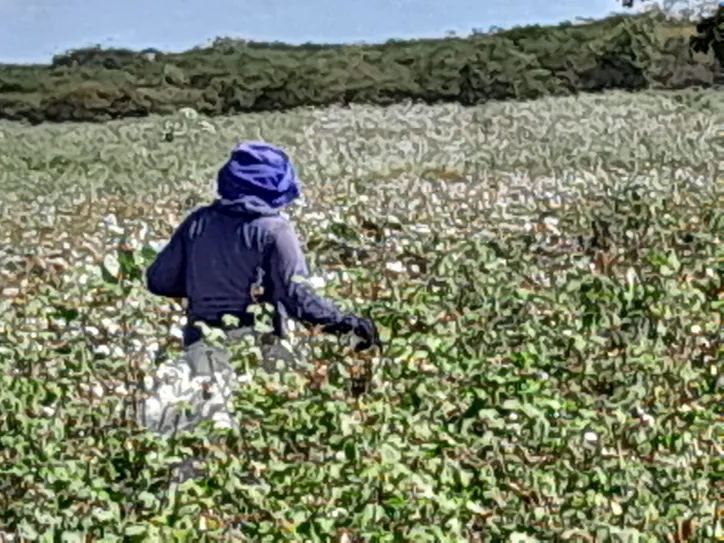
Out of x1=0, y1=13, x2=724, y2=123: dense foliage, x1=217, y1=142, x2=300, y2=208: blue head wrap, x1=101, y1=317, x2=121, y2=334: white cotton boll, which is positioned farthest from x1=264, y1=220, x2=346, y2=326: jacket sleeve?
x1=0, y1=13, x2=724, y2=123: dense foliage

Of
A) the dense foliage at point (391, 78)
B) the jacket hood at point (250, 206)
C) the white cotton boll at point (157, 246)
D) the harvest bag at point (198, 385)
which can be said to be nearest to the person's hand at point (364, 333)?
the harvest bag at point (198, 385)

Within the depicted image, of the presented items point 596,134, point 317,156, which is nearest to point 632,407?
point 317,156

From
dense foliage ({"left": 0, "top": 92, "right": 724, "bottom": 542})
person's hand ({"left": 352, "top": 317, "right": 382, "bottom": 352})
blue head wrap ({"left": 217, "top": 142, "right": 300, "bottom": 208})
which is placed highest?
blue head wrap ({"left": 217, "top": 142, "right": 300, "bottom": 208})

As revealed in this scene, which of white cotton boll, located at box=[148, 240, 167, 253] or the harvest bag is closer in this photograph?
the harvest bag

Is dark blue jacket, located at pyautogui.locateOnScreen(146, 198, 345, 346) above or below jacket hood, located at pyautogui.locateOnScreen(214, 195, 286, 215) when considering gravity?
below

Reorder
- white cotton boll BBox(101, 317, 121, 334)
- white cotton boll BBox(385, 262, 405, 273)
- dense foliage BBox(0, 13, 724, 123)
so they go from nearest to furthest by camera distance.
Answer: white cotton boll BBox(101, 317, 121, 334), white cotton boll BBox(385, 262, 405, 273), dense foliage BBox(0, 13, 724, 123)

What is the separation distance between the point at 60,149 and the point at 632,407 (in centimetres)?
1957

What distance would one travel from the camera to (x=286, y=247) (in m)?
5.98

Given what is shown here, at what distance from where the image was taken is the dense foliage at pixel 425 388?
4.45 m

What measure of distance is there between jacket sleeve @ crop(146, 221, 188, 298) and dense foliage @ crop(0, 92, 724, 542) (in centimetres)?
33

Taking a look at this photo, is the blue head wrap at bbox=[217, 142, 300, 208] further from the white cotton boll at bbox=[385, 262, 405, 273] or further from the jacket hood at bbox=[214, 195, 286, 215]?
the white cotton boll at bbox=[385, 262, 405, 273]

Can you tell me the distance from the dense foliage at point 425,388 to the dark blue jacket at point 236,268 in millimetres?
240

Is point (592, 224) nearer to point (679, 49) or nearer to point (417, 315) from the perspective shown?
point (417, 315)

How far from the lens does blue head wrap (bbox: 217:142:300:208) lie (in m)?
5.95
